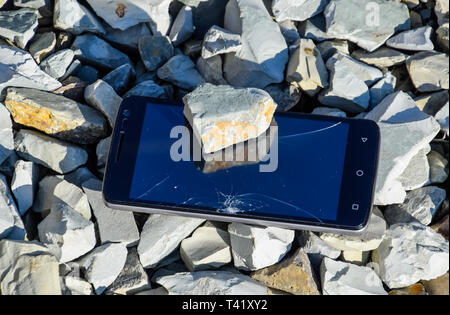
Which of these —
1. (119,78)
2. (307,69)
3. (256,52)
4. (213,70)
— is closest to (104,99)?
(119,78)

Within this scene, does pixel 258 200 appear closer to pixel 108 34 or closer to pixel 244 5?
pixel 244 5

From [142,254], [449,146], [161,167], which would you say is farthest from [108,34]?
[449,146]

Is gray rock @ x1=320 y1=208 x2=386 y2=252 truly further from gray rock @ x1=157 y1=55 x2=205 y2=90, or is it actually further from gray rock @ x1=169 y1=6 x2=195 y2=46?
gray rock @ x1=169 y1=6 x2=195 y2=46

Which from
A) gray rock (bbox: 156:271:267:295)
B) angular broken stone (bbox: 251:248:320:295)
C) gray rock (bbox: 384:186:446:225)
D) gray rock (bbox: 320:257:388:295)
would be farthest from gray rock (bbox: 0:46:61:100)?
gray rock (bbox: 384:186:446:225)

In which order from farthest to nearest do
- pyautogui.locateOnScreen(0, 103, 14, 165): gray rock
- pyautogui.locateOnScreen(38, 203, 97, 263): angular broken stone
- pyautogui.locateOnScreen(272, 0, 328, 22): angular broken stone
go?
pyautogui.locateOnScreen(272, 0, 328, 22): angular broken stone, pyautogui.locateOnScreen(0, 103, 14, 165): gray rock, pyautogui.locateOnScreen(38, 203, 97, 263): angular broken stone

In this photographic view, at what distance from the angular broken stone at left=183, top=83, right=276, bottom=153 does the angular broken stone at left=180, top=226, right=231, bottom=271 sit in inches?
9.1

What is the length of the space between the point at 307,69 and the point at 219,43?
10.7 inches

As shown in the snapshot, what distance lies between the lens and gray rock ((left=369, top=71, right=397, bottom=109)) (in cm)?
186

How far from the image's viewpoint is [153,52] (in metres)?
1.87

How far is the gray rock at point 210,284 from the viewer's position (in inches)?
60.6

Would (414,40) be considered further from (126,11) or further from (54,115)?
(54,115)

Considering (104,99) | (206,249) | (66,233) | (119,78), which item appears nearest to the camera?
(66,233)

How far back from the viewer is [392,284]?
1620mm

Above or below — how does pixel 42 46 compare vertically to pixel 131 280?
above
